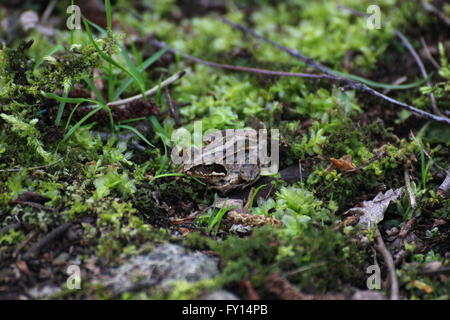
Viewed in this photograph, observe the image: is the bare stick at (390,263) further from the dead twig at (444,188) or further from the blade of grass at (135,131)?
the blade of grass at (135,131)

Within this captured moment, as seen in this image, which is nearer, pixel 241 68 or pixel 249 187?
pixel 249 187

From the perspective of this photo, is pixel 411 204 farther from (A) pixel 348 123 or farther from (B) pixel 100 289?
(B) pixel 100 289

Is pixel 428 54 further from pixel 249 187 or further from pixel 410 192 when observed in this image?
pixel 249 187

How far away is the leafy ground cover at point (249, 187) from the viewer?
2318mm

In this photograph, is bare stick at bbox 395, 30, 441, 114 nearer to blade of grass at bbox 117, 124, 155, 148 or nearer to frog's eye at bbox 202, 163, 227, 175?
frog's eye at bbox 202, 163, 227, 175

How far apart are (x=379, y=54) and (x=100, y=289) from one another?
Result: 3423 millimetres

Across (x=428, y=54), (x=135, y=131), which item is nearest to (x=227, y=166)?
(x=135, y=131)

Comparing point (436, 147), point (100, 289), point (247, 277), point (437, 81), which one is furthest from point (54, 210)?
point (437, 81)

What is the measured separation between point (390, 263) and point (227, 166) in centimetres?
122

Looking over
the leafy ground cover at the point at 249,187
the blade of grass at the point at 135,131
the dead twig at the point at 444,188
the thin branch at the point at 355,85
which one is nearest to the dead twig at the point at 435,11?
the leafy ground cover at the point at 249,187

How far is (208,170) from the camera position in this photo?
119 inches

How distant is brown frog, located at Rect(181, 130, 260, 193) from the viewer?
3004mm

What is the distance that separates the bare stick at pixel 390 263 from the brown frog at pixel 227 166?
3.07 ft

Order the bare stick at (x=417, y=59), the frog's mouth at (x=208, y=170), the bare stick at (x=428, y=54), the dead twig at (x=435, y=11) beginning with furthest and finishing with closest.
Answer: the dead twig at (x=435, y=11), the bare stick at (x=428, y=54), the bare stick at (x=417, y=59), the frog's mouth at (x=208, y=170)
